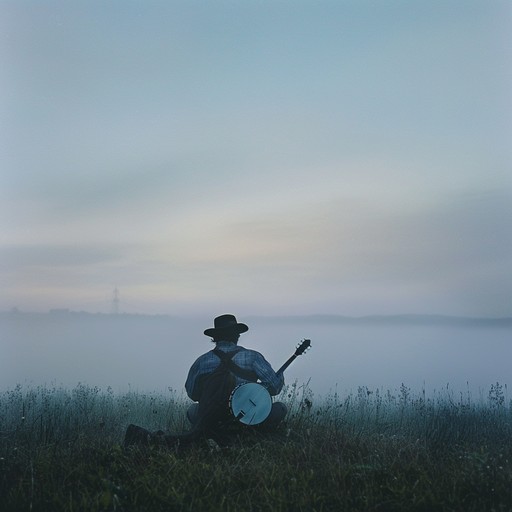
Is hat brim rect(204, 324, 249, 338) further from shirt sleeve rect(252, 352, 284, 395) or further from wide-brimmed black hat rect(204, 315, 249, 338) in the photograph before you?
shirt sleeve rect(252, 352, 284, 395)

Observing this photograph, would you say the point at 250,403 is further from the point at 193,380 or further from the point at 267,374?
the point at 193,380

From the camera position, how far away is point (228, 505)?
253 inches

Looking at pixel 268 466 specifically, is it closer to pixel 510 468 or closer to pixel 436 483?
pixel 436 483

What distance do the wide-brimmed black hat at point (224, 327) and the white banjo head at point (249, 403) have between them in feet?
→ 3.22

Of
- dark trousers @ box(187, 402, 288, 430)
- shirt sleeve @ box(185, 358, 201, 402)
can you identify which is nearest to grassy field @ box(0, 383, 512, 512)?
dark trousers @ box(187, 402, 288, 430)

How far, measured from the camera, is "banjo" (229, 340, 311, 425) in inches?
364

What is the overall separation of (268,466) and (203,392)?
208cm

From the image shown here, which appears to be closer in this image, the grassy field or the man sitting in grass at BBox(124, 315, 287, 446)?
the grassy field

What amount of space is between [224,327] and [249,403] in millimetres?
1273

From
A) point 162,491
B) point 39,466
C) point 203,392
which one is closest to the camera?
point 162,491

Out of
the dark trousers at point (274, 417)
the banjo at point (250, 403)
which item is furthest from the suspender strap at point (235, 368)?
the dark trousers at point (274, 417)

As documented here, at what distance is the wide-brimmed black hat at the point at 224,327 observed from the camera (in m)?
9.93

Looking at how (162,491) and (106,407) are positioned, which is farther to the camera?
(106,407)

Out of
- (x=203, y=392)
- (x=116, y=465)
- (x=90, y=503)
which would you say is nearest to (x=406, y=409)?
(x=203, y=392)
